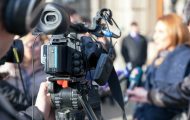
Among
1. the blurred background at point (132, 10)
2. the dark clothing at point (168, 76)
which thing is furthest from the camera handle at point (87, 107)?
the blurred background at point (132, 10)

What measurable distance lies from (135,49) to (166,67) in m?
5.95

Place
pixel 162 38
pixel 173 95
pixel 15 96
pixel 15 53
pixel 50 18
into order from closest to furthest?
1. pixel 50 18
2. pixel 15 53
3. pixel 15 96
4. pixel 173 95
5. pixel 162 38

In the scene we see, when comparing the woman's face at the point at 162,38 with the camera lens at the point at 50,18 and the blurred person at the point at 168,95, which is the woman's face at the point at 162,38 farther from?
the camera lens at the point at 50,18

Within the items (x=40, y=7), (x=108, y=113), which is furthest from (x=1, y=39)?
(x=108, y=113)

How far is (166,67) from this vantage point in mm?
3545

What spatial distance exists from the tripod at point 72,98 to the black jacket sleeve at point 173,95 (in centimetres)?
133

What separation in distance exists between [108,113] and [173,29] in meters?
3.85

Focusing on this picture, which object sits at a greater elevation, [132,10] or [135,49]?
[132,10]

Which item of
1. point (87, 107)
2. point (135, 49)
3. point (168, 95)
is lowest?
point (135, 49)

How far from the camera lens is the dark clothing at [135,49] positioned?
9.39 m

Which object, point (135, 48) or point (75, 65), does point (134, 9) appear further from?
point (75, 65)

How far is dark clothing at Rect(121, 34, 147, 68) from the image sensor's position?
9391 mm

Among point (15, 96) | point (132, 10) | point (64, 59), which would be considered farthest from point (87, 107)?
point (132, 10)

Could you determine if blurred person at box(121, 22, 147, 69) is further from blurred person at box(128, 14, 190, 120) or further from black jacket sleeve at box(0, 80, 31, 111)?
black jacket sleeve at box(0, 80, 31, 111)
